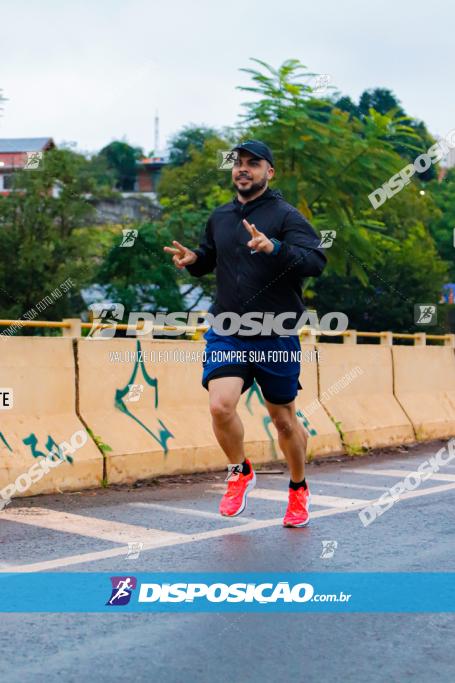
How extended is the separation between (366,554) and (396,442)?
7.26 m

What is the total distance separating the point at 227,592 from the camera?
4918 mm

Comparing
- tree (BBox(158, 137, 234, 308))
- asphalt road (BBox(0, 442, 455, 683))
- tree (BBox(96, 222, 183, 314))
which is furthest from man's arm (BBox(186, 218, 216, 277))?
tree (BBox(96, 222, 183, 314))

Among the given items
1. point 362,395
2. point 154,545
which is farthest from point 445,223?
point 154,545

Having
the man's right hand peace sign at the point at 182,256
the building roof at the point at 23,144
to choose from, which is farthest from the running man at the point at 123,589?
the building roof at the point at 23,144

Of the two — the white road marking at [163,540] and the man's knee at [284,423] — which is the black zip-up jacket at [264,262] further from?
the white road marking at [163,540]

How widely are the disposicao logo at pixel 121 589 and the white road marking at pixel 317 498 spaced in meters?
2.99

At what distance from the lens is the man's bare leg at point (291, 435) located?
673 cm

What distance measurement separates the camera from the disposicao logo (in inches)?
186

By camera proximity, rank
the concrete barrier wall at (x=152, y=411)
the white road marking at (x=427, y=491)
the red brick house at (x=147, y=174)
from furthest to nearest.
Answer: the red brick house at (x=147, y=174) → the concrete barrier wall at (x=152, y=411) → the white road marking at (x=427, y=491)

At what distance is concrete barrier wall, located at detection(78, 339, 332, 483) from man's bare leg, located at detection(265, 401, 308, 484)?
2.31m

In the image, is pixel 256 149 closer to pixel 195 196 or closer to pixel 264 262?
pixel 264 262

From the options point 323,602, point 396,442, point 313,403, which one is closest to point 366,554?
point 323,602

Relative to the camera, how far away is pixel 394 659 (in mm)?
3977

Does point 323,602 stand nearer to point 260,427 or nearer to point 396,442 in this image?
point 260,427
